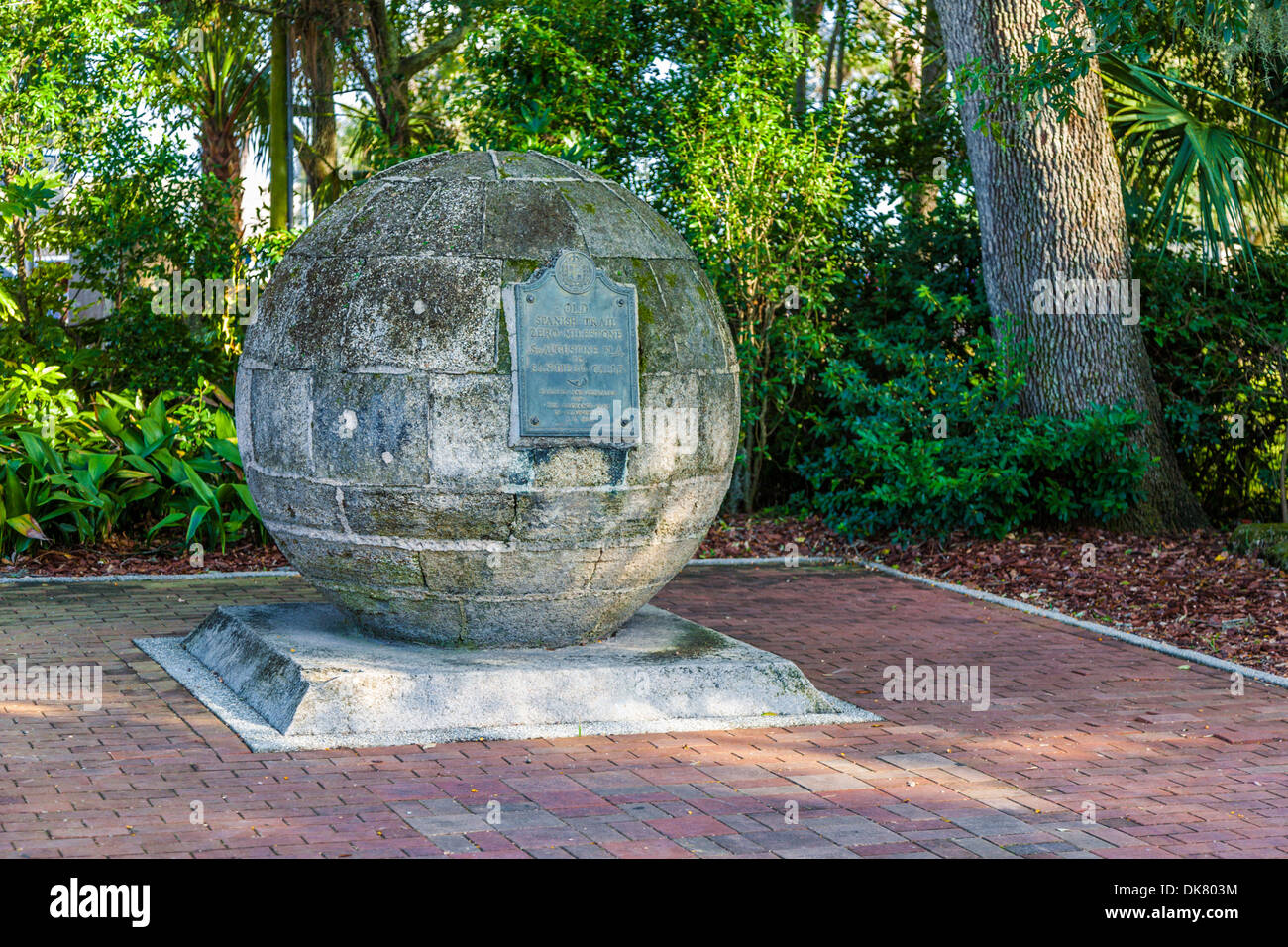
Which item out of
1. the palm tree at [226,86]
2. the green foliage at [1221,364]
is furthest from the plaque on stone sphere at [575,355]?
the palm tree at [226,86]

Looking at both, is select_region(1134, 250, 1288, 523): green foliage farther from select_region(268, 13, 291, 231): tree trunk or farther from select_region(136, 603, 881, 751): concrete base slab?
select_region(268, 13, 291, 231): tree trunk

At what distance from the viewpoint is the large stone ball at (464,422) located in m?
6.88

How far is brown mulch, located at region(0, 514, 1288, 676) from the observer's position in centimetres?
927

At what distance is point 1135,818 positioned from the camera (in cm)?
562

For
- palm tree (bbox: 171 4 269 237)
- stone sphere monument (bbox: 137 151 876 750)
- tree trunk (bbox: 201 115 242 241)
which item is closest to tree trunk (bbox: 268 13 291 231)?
palm tree (bbox: 171 4 269 237)

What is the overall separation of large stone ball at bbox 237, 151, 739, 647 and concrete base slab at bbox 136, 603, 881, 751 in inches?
11.7

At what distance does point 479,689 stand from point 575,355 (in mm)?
1597

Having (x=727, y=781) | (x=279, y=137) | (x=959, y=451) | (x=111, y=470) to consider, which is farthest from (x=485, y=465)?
(x=279, y=137)

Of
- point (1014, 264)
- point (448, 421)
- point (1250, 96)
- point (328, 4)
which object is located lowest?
point (448, 421)

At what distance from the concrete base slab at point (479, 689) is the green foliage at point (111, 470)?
4012mm

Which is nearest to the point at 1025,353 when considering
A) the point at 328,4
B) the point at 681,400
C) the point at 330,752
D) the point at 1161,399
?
the point at 1161,399

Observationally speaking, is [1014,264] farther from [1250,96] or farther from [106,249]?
[106,249]

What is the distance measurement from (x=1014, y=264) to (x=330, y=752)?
25.3ft

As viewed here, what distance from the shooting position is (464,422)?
6836 mm
